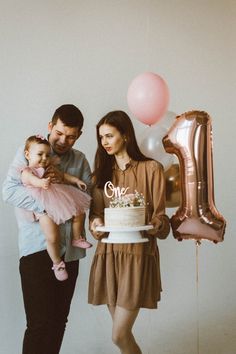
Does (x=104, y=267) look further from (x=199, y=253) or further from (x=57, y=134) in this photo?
(x=199, y=253)

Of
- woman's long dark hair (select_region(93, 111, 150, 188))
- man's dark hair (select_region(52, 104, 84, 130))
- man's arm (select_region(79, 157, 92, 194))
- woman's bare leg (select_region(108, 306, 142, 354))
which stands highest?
man's dark hair (select_region(52, 104, 84, 130))

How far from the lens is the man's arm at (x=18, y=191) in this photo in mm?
2369

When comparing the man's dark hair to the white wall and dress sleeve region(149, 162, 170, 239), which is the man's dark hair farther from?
Result: the white wall

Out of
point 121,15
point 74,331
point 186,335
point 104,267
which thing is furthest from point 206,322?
point 121,15

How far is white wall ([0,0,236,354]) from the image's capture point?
313cm

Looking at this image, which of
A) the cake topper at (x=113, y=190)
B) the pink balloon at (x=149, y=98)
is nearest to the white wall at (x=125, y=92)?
the pink balloon at (x=149, y=98)

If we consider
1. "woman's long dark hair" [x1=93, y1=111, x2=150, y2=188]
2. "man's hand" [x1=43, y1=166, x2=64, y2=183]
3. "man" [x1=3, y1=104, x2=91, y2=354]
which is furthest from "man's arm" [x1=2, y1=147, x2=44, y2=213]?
"woman's long dark hair" [x1=93, y1=111, x2=150, y2=188]

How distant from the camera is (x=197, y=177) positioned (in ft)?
8.13

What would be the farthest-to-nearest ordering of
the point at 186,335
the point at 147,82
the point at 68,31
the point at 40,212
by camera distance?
the point at 186,335
the point at 68,31
the point at 147,82
the point at 40,212

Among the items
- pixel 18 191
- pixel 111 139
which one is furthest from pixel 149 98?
pixel 18 191

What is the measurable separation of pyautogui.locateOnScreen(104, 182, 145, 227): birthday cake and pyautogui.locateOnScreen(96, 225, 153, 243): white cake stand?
3 cm

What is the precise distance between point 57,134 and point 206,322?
1.72 meters

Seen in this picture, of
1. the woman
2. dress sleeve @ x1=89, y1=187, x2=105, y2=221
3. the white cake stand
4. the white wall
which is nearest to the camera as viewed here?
the white cake stand

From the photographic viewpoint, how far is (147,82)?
2.63 meters
